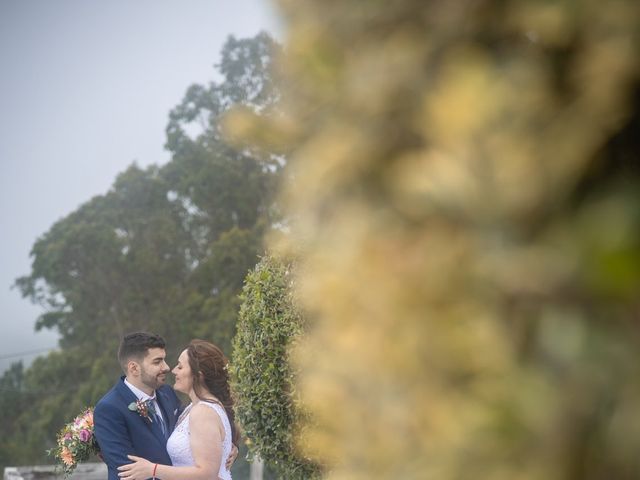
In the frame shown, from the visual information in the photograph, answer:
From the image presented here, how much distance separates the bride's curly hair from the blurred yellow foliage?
16.8 feet

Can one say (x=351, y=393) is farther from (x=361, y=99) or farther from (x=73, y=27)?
(x=73, y=27)

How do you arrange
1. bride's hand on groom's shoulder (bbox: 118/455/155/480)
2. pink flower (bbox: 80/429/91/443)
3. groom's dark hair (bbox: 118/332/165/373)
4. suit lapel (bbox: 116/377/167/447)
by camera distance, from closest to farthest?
1. bride's hand on groom's shoulder (bbox: 118/455/155/480)
2. suit lapel (bbox: 116/377/167/447)
3. groom's dark hair (bbox: 118/332/165/373)
4. pink flower (bbox: 80/429/91/443)

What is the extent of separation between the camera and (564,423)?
76cm

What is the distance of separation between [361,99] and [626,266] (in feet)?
1.23

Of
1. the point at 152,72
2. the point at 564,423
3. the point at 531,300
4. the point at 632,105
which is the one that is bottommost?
the point at 564,423

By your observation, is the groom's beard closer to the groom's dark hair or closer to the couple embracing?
the couple embracing

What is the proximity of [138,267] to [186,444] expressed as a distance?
24.5 meters

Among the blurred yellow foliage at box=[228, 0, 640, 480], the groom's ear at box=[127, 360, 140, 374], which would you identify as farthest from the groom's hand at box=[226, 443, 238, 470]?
the blurred yellow foliage at box=[228, 0, 640, 480]

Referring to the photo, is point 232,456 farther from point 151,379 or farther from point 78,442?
point 78,442

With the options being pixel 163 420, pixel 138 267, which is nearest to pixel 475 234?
pixel 163 420

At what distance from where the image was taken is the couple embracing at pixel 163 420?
551cm

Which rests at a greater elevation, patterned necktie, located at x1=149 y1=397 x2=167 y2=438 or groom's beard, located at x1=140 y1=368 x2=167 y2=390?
groom's beard, located at x1=140 y1=368 x2=167 y2=390

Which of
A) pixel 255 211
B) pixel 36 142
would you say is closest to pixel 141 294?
pixel 255 211

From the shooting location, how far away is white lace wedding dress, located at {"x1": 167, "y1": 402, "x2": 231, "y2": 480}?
223 inches
